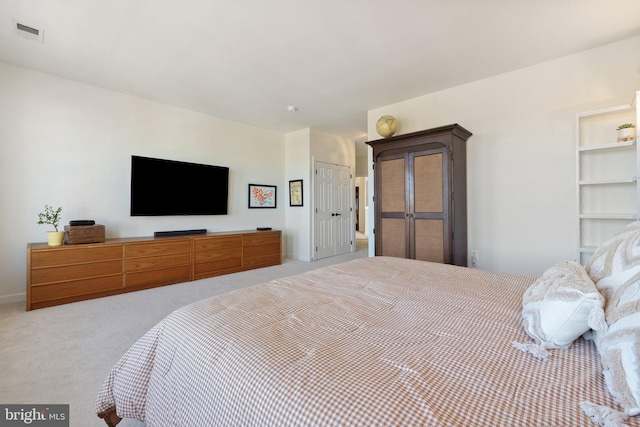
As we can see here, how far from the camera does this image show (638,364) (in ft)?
1.90

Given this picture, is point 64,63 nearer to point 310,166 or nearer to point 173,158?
point 173,158

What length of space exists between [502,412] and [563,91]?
3.50 meters

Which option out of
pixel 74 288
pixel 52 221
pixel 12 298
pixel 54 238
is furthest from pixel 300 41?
pixel 12 298

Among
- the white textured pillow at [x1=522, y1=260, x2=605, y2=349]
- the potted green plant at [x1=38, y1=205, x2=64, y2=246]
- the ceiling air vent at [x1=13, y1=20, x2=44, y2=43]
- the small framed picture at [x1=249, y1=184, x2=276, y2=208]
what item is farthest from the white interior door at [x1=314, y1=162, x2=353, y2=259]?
the white textured pillow at [x1=522, y1=260, x2=605, y2=349]

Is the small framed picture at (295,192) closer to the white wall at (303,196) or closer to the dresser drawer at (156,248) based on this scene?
the white wall at (303,196)

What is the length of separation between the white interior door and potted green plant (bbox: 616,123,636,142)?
3.98 meters

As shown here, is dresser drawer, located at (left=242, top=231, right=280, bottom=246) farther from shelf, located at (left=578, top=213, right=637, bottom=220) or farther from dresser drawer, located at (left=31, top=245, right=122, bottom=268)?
shelf, located at (left=578, top=213, right=637, bottom=220)

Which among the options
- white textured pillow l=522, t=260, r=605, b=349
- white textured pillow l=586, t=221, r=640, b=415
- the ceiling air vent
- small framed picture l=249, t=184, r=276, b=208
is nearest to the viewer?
white textured pillow l=586, t=221, r=640, b=415

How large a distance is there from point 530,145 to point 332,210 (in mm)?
3451

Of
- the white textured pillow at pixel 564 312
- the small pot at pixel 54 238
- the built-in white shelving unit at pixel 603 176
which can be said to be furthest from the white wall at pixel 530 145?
the small pot at pixel 54 238

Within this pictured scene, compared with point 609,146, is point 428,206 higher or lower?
lower

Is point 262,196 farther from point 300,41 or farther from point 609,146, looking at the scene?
point 609,146

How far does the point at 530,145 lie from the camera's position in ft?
9.73

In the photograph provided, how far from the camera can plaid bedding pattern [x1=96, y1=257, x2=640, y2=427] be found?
0.60 m
